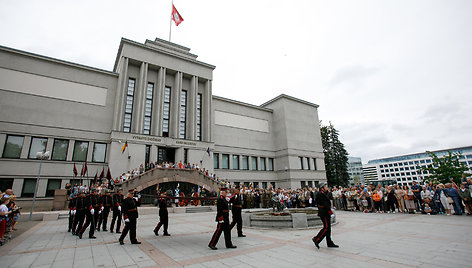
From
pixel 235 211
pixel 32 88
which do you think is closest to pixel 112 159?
pixel 32 88

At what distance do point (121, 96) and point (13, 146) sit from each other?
1255 cm

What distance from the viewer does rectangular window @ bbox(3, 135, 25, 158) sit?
24688 millimetres

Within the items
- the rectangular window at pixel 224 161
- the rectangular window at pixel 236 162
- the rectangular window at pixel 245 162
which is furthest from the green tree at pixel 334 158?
the rectangular window at pixel 224 161

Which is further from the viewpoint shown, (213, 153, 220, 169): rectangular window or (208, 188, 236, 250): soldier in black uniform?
(213, 153, 220, 169): rectangular window

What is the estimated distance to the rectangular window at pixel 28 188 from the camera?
24.3 metres

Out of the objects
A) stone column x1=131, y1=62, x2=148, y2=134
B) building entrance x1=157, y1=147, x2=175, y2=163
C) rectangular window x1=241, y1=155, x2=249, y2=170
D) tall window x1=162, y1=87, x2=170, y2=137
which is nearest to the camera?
stone column x1=131, y1=62, x2=148, y2=134

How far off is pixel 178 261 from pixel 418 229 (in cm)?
1061

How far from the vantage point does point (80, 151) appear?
1102 inches

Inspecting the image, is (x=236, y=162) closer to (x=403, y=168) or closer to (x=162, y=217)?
(x=162, y=217)

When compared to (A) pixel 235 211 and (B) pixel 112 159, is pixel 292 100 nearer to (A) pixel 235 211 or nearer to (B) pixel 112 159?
(B) pixel 112 159

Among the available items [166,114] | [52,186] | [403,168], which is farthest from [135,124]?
[403,168]

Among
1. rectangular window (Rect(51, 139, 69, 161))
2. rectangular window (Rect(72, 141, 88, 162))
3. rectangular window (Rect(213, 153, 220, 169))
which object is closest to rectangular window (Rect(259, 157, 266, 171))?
rectangular window (Rect(213, 153, 220, 169))

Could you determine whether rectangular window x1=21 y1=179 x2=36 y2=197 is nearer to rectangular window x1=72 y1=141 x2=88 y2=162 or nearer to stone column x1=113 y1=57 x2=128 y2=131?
rectangular window x1=72 y1=141 x2=88 y2=162

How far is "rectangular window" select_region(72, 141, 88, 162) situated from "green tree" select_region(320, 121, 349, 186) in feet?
161
